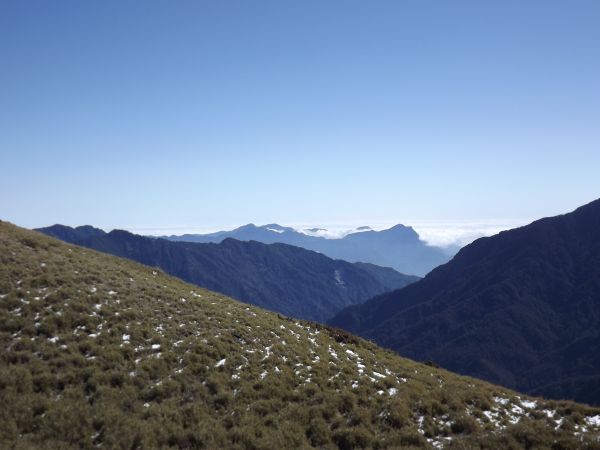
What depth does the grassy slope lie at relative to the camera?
13.2 meters

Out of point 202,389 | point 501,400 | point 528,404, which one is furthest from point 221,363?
point 528,404

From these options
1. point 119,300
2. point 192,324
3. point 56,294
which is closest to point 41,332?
point 56,294

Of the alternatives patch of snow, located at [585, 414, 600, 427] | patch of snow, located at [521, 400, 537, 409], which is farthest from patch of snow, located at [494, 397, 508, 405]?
patch of snow, located at [585, 414, 600, 427]

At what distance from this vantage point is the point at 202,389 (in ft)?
52.2

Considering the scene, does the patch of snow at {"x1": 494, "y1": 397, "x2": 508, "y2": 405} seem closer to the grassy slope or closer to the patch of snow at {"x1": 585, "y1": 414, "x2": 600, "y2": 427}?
the grassy slope

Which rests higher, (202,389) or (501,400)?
(202,389)

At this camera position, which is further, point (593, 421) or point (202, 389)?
point (593, 421)

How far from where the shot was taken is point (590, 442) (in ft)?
46.2

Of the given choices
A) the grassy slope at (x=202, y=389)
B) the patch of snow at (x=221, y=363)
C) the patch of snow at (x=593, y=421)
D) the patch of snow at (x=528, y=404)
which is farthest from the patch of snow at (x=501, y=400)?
the patch of snow at (x=221, y=363)

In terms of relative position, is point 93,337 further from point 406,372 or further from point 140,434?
A: point 406,372

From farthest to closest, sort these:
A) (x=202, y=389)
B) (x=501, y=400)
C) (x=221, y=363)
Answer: (x=501, y=400) < (x=221, y=363) < (x=202, y=389)

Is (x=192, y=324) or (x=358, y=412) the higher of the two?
(x=192, y=324)

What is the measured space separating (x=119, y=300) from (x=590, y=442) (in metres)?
21.8

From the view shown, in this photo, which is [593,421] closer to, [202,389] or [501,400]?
[501,400]
